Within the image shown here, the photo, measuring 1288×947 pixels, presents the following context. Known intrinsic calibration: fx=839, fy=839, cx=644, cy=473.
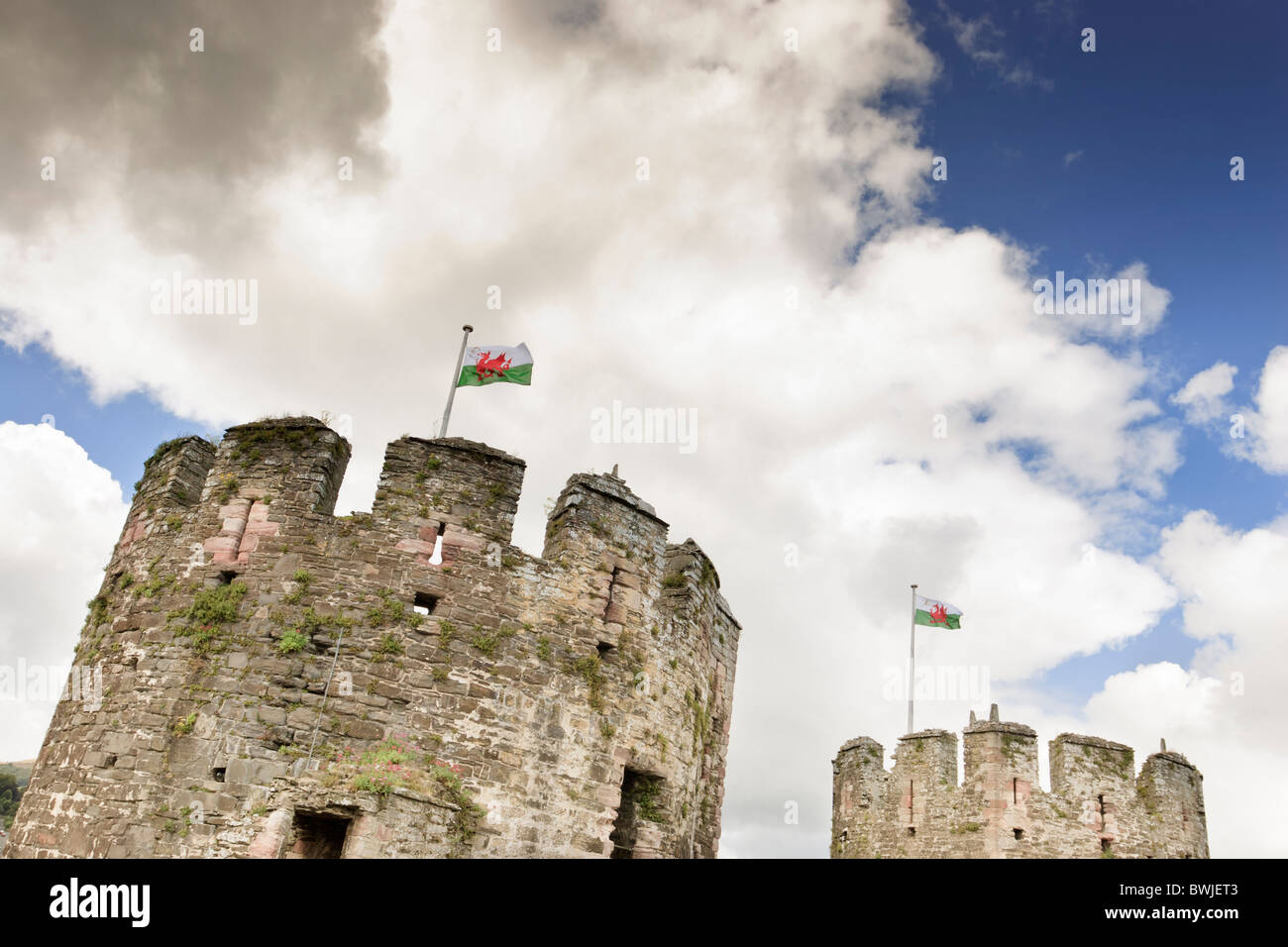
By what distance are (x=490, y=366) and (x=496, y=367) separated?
132 mm

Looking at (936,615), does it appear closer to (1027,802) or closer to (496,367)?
(1027,802)

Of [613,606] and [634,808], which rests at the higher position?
[613,606]

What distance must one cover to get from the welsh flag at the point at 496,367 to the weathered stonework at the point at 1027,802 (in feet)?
55.4

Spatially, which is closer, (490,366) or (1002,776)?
(490,366)

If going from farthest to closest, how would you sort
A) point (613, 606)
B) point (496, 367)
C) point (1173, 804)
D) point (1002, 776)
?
point (1173, 804) < point (1002, 776) < point (496, 367) < point (613, 606)

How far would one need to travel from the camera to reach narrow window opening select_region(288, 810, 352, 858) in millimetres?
11609

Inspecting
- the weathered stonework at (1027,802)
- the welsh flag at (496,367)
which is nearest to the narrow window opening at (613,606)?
the welsh flag at (496,367)

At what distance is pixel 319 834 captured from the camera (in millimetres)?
11930

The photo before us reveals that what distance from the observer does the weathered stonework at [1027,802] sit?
2283 centimetres

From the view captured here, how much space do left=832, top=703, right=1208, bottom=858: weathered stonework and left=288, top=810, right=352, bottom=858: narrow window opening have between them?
1728 cm

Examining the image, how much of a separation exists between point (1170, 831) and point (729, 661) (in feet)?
48.3

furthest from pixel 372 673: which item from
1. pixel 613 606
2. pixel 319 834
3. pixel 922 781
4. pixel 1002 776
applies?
pixel 1002 776

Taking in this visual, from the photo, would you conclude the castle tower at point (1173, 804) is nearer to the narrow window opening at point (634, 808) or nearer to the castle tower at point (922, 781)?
the castle tower at point (922, 781)

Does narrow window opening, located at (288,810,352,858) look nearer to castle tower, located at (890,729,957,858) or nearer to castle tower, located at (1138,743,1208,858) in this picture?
castle tower, located at (890,729,957,858)
